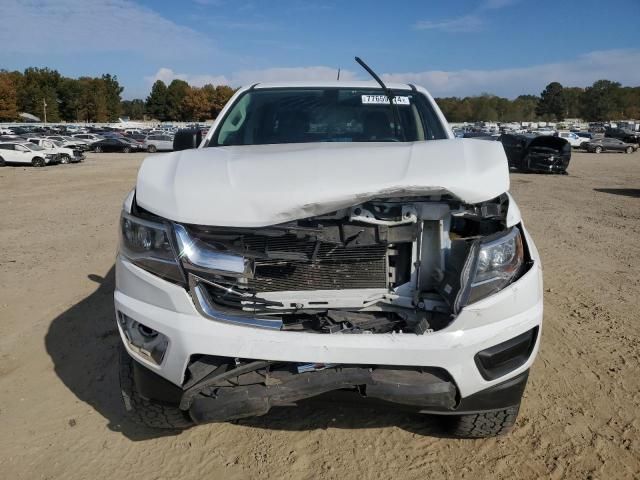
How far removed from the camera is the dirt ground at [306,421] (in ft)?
8.28

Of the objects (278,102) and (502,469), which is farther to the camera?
(278,102)

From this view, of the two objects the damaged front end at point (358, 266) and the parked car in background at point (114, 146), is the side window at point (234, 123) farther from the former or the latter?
the parked car in background at point (114, 146)

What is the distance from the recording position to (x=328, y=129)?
146 inches

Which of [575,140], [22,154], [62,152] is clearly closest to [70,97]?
[62,152]

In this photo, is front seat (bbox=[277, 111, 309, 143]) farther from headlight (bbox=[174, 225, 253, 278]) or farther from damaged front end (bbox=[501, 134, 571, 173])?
damaged front end (bbox=[501, 134, 571, 173])

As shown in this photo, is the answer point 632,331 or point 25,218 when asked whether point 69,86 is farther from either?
point 632,331

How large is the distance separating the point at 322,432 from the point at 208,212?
4.64 feet

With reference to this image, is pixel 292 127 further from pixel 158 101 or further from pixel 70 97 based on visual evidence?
pixel 158 101

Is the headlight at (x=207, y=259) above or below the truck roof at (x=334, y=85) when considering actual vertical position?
below

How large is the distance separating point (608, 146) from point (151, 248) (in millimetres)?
48055

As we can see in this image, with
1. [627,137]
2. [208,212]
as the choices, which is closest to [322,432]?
[208,212]

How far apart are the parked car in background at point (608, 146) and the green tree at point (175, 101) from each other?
3944 inches

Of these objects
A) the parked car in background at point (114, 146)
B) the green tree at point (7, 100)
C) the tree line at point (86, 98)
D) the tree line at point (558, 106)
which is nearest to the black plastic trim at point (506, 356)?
the parked car in background at point (114, 146)

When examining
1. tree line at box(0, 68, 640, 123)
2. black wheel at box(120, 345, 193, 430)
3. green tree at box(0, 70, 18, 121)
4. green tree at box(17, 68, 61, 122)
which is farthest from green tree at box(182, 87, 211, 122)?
black wheel at box(120, 345, 193, 430)
